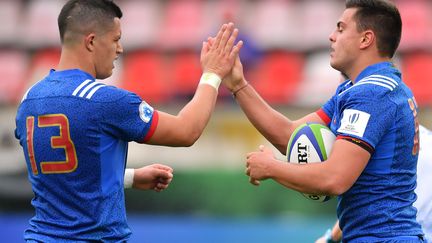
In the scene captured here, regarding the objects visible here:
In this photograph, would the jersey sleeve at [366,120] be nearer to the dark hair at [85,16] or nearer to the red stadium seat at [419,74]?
the dark hair at [85,16]

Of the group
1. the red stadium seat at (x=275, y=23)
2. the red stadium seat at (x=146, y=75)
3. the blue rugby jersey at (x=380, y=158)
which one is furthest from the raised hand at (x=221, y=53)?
the red stadium seat at (x=275, y=23)

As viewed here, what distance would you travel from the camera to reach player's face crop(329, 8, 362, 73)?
18.1ft

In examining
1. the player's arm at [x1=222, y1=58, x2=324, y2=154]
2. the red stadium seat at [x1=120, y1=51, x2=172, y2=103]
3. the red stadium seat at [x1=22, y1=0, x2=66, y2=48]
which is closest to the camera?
the player's arm at [x1=222, y1=58, x2=324, y2=154]

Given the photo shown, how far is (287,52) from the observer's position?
49.9 ft

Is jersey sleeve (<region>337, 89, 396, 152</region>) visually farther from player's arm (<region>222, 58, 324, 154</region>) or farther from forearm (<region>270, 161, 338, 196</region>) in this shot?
player's arm (<region>222, 58, 324, 154</region>)

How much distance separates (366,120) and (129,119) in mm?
1319

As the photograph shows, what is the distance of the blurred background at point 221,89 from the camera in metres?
10.4

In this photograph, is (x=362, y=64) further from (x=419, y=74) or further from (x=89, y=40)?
(x=419, y=74)

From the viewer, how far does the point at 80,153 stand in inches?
200

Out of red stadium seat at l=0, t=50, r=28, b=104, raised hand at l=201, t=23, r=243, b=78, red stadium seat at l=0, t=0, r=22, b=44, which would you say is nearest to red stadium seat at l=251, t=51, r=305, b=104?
red stadium seat at l=0, t=50, r=28, b=104

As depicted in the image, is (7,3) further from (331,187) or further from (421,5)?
(331,187)

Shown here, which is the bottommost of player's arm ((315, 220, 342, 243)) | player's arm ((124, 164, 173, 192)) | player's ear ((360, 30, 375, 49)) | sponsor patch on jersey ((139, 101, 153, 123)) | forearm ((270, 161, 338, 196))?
player's arm ((315, 220, 342, 243))

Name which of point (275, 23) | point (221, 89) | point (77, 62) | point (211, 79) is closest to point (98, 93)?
point (77, 62)

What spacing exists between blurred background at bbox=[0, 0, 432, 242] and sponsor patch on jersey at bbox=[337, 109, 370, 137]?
15.6ft
